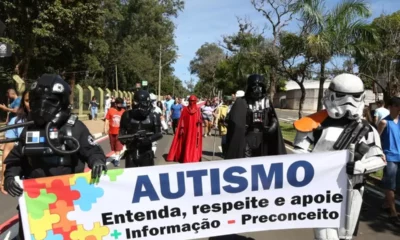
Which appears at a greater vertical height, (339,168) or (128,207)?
(339,168)

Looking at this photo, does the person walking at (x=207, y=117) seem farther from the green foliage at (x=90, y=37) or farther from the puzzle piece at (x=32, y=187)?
the puzzle piece at (x=32, y=187)

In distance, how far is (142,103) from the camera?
616cm

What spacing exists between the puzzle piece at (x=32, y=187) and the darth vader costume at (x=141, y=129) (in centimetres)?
266

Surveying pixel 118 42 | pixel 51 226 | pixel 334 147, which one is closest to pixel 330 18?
pixel 334 147

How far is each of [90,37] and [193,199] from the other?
3220 centimetres

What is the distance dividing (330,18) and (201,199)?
15.8 meters

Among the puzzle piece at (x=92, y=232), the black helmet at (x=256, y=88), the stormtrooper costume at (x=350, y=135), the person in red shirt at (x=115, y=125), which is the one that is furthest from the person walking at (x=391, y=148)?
the person in red shirt at (x=115, y=125)

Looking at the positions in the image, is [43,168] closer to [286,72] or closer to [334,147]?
[334,147]

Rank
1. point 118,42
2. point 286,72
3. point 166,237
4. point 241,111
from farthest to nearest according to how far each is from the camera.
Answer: point 118,42, point 286,72, point 241,111, point 166,237

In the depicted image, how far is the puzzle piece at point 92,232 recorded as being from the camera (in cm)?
338

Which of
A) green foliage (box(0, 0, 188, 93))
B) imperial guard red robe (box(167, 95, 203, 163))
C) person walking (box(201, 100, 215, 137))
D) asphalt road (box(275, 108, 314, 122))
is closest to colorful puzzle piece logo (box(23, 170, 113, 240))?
imperial guard red robe (box(167, 95, 203, 163))

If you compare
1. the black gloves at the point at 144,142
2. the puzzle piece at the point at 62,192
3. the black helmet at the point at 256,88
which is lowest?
the puzzle piece at the point at 62,192

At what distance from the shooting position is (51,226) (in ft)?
11.0

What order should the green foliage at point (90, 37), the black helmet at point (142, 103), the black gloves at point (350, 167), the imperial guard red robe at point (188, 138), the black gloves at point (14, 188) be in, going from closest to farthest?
1. the black gloves at point (14, 188)
2. the black gloves at point (350, 167)
3. the black helmet at point (142, 103)
4. the imperial guard red robe at point (188, 138)
5. the green foliage at point (90, 37)
